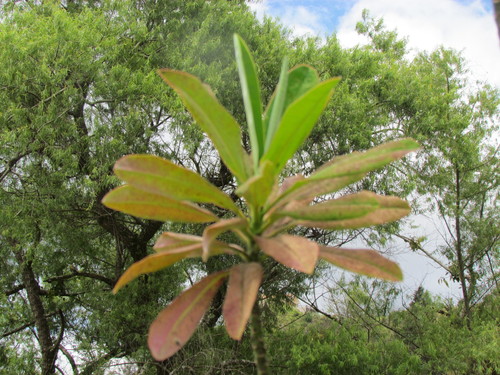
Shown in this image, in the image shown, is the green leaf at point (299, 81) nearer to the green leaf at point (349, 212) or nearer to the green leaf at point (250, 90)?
the green leaf at point (250, 90)

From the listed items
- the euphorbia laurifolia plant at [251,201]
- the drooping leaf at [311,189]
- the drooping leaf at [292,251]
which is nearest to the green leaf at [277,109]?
the euphorbia laurifolia plant at [251,201]

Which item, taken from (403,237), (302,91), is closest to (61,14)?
(302,91)

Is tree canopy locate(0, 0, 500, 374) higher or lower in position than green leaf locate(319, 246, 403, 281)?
higher

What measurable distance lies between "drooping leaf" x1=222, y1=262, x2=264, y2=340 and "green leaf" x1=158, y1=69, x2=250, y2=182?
25 cm

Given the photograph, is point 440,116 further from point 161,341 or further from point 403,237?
point 161,341

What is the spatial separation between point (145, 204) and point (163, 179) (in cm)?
9

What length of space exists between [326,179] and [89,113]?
5.85 metres

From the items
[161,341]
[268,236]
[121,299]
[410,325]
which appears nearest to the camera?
[161,341]

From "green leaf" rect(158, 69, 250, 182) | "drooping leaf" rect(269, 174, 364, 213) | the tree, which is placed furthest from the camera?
the tree

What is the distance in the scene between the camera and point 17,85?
5484mm

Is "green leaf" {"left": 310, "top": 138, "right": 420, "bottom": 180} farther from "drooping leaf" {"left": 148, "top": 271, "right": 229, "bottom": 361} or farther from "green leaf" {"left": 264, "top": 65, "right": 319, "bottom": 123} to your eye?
"drooping leaf" {"left": 148, "top": 271, "right": 229, "bottom": 361}

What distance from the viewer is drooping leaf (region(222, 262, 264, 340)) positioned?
0.81m

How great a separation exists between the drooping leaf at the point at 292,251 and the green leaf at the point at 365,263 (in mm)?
149

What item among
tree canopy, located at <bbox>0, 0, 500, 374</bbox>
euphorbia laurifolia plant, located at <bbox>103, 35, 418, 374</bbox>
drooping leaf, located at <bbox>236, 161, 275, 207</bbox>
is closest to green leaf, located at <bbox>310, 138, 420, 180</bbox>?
euphorbia laurifolia plant, located at <bbox>103, 35, 418, 374</bbox>
